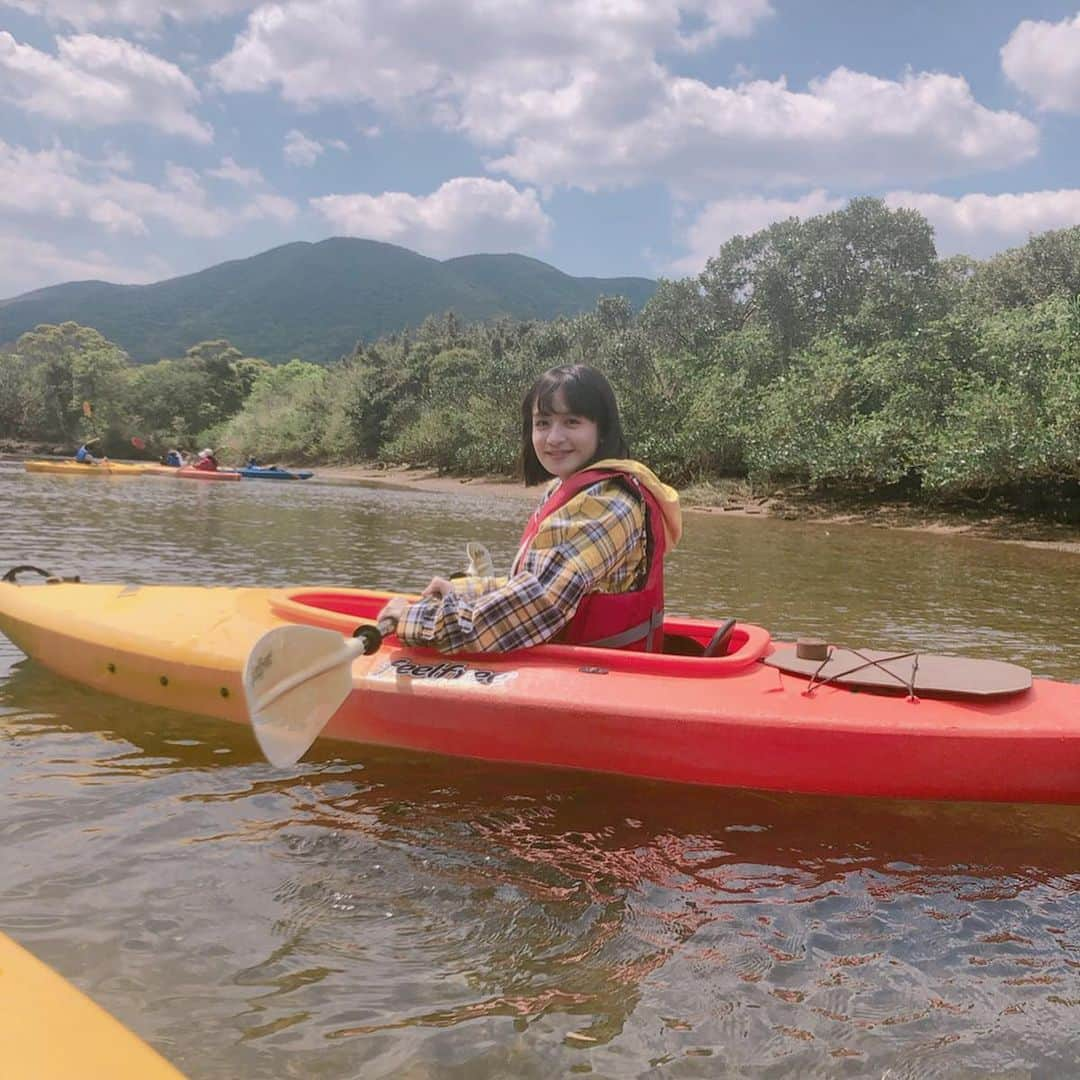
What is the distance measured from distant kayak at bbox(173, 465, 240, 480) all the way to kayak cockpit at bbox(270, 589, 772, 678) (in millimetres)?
22435

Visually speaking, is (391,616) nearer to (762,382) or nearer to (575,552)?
(575,552)

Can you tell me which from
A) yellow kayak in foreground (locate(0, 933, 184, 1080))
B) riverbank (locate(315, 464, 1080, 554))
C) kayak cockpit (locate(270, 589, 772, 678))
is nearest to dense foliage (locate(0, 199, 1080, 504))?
riverbank (locate(315, 464, 1080, 554))

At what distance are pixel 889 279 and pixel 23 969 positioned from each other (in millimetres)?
33595

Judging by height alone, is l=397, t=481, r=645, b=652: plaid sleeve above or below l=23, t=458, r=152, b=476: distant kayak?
below

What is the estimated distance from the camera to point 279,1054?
195 cm

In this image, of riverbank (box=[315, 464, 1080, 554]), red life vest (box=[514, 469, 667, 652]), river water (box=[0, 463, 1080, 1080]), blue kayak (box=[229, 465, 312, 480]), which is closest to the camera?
river water (box=[0, 463, 1080, 1080])

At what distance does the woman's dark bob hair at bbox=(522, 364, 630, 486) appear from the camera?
3617 millimetres

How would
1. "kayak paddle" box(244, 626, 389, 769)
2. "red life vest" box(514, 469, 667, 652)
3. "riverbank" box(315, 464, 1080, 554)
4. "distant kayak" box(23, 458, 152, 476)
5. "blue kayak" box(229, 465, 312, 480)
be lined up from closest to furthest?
"kayak paddle" box(244, 626, 389, 769), "red life vest" box(514, 469, 667, 652), "riverbank" box(315, 464, 1080, 554), "distant kayak" box(23, 458, 152, 476), "blue kayak" box(229, 465, 312, 480)

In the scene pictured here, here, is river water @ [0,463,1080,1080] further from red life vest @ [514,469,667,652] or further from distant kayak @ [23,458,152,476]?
distant kayak @ [23,458,152,476]

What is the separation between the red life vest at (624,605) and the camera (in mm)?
3730

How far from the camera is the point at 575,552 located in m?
3.57

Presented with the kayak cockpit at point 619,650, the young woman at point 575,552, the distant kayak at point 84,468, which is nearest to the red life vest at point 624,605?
the young woman at point 575,552

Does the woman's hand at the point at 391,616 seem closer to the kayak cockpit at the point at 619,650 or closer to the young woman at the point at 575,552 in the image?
the young woman at the point at 575,552

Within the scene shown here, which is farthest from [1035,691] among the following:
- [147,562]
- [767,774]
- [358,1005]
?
[147,562]
